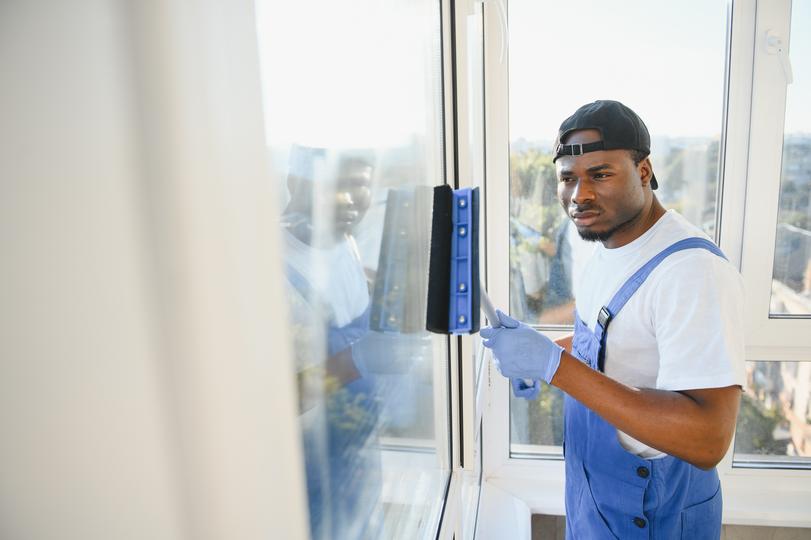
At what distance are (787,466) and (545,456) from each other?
0.96 meters

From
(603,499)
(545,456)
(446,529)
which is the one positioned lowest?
(545,456)

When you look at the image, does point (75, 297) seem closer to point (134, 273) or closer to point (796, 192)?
point (134, 273)

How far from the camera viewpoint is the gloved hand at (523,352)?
1054 millimetres

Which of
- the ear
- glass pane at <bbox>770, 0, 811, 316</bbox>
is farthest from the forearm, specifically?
glass pane at <bbox>770, 0, 811, 316</bbox>

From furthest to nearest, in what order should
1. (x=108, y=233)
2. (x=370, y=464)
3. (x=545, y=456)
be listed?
(x=545, y=456) < (x=370, y=464) < (x=108, y=233)

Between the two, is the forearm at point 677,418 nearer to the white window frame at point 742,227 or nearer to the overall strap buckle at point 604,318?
the overall strap buckle at point 604,318

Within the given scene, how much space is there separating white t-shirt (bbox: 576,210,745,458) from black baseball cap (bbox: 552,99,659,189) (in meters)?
0.20

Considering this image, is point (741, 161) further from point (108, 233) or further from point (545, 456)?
point (108, 233)

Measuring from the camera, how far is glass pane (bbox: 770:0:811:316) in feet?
5.64

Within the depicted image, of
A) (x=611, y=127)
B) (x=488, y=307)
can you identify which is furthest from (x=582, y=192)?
(x=488, y=307)

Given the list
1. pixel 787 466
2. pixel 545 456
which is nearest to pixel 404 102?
pixel 545 456

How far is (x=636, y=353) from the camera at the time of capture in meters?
1.11

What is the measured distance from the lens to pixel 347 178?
48cm

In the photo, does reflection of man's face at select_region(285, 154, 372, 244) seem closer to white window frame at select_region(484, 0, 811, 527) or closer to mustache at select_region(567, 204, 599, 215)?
mustache at select_region(567, 204, 599, 215)
